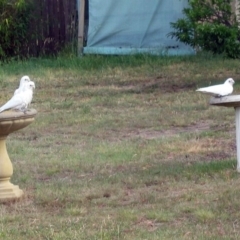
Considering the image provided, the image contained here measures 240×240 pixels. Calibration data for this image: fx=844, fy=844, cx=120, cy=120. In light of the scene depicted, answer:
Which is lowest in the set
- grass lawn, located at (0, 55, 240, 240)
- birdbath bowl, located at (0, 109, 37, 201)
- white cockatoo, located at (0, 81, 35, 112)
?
grass lawn, located at (0, 55, 240, 240)

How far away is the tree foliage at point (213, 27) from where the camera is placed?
1184 centimetres

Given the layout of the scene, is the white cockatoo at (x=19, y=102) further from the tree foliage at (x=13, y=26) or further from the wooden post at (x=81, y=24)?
the tree foliage at (x=13, y=26)

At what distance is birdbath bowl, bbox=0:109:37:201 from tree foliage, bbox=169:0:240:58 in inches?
206

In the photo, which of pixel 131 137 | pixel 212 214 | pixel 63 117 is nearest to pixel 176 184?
pixel 212 214

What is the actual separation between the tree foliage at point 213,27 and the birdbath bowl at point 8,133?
5.23 meters

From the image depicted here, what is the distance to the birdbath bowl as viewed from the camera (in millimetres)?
6906

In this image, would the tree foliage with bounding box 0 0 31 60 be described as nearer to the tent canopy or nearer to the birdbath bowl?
the tent canopy

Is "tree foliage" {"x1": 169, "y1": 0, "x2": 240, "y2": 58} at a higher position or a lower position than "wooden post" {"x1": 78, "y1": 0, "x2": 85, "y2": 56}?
higher

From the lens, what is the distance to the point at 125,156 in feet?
28.6

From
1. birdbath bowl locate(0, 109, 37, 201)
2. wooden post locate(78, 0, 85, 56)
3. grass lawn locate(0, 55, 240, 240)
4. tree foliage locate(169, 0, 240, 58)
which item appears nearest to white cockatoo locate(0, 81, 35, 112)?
birdbath bowl locate(0, 109, 37, 201)

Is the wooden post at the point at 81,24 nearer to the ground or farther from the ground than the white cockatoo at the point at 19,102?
nearer to the ground

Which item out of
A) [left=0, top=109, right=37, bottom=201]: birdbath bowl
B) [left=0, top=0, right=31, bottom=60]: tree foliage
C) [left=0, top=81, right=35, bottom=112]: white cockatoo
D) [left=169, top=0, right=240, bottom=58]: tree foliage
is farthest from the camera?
[left=0, top=0, right=31, bottom=60]: tree foliage

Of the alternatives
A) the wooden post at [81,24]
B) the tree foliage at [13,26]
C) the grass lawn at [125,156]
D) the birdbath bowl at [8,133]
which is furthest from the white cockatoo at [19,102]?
the tree foliage at [13,26]

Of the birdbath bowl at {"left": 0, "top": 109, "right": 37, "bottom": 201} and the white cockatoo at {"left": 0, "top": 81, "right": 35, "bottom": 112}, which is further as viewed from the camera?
the white cockatoo at {"left": 0, "top": 81, "right": 35, "bottom": 112}
